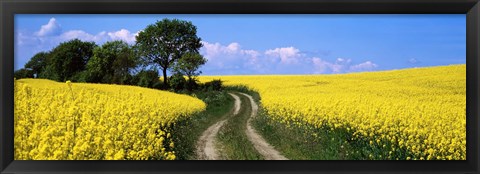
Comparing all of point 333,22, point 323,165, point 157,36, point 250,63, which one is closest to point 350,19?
point 333,22

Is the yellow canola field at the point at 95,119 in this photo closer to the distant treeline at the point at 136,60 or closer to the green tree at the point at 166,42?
the distant treeline at the point at 136,60

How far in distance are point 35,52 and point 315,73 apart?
3.11 meters

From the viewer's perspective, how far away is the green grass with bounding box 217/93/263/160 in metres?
6.21

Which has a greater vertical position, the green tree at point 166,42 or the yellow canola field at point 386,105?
the green tree at point 166,42

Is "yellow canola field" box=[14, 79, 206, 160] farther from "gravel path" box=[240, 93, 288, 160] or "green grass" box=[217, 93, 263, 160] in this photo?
"gravel path" box=[240, 93, 288, 160]

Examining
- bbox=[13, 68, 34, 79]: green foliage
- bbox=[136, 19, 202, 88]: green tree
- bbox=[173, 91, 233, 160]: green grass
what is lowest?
bbox=[173, 91, 233, 160]: green grass

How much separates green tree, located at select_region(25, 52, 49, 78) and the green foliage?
0.12 feet

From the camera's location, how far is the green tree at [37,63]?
6.05 metres

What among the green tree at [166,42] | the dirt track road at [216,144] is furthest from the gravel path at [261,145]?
the green tree at [166,42]

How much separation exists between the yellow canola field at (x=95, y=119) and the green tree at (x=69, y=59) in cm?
11

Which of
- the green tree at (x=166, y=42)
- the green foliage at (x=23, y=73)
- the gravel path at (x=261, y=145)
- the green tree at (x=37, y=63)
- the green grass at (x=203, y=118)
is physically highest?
the green tree at (x=166, y=42)

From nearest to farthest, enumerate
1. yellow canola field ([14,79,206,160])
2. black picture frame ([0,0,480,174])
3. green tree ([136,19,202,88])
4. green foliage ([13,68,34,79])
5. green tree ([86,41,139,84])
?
yellow canola field ([14,79,206,160]) → black picture frame ([0,0,480,174]) → green foliage ([13,68,34,79]) → green tree ([136,19,202,88]) → green tree ([86,41,139,84])

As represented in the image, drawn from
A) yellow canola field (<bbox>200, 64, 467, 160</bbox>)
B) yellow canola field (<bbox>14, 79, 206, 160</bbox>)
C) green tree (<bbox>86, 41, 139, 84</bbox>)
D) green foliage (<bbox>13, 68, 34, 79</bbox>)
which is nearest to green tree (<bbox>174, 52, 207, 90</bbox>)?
yellow canola field (<bbox>200, 64, 467, 160</bbox>)
